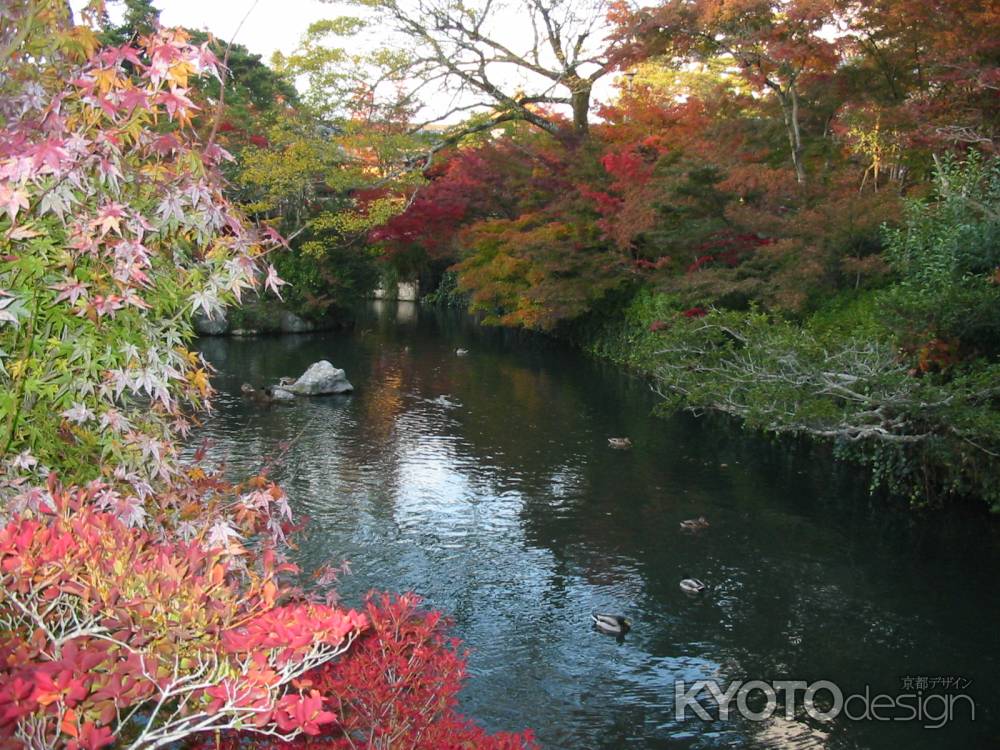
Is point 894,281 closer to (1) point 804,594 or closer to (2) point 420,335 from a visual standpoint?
(1) point 804,594

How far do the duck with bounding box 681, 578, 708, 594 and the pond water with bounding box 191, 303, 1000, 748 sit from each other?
0.26 ft

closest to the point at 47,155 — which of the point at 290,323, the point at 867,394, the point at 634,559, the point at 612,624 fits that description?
the point at 612,624

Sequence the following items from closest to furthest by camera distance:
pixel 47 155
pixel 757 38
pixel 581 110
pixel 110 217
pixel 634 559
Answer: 1. pixel 47 155
2. pixel 110 217
3. pixel 634 559
4. pixel 757 38
5. pixel 581 110

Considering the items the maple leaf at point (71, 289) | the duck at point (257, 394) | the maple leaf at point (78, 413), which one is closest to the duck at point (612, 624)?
the maple leaf at point (78, 413)

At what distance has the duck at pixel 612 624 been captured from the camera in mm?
6887

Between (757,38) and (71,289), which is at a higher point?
(757,38)

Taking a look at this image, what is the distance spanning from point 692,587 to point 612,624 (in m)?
1.16

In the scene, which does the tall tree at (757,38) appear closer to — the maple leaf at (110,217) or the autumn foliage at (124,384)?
the autumn foliage at (124,384)

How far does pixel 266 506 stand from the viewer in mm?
3791

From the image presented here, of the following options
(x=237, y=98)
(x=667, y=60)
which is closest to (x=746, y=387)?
(x=667, y=60)

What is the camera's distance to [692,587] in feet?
25.2

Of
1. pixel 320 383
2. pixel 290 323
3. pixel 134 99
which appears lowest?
pixel 320 383

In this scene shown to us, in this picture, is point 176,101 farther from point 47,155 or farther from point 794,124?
point 794,124

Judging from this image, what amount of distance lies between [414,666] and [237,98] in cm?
2831
